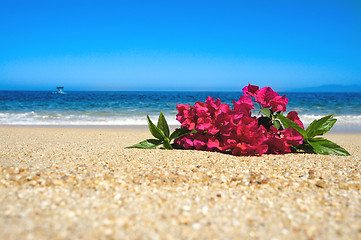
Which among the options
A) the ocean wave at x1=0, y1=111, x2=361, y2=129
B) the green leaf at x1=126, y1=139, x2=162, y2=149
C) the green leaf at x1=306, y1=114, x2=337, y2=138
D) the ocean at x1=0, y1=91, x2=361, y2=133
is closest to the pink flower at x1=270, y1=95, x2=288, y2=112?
the green leaf at x1=306, y1=114, x2=337, y2=138

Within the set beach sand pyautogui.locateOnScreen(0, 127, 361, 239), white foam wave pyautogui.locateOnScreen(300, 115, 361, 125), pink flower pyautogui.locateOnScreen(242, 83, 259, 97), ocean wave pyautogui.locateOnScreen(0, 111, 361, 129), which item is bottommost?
white foam wave pyautogui.locateOnScreen(300, 115, 361, 125)

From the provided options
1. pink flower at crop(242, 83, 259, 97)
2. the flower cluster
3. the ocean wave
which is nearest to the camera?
the flower cluster

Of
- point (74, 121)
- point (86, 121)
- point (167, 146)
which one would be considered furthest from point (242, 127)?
point (74, 121)

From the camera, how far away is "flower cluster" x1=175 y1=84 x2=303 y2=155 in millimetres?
2658

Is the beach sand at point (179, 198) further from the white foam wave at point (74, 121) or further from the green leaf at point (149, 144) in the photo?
the white foam wave at point (74, 121)

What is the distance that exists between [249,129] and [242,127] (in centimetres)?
9

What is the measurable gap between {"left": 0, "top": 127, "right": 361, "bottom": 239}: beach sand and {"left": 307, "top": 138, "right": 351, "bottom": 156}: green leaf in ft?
0.90

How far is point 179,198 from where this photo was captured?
1.53 metres

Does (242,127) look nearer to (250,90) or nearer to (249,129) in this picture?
(249,129)

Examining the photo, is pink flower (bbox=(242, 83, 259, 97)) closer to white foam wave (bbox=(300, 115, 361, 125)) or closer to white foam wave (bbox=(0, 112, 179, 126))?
white foam wave (bbox=(0, 112, 179, 126))

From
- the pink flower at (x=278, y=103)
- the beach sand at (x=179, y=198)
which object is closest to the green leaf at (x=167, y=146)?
the beach sand at (x=179, y=198)

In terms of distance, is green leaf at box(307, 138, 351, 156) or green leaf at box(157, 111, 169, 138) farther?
green leaf at box(157, 111, 169, 138)

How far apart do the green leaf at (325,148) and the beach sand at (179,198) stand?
10.8 inches


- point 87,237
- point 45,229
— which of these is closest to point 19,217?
point 45,229
